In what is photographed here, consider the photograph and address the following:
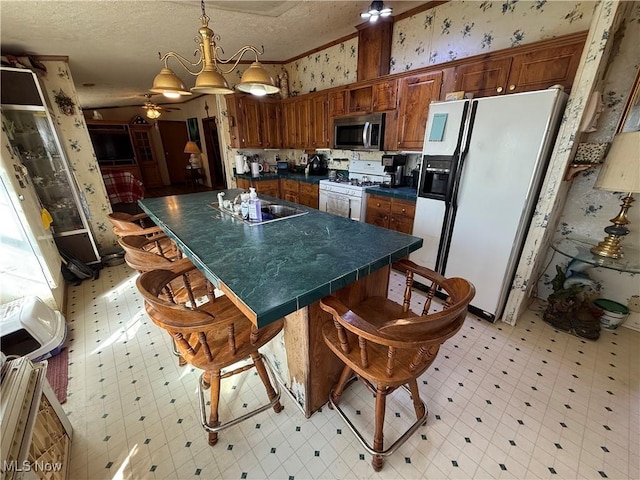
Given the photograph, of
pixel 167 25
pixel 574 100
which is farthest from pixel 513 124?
pixel 167 25

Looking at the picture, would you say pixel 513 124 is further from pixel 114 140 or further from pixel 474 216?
pixel 114 140

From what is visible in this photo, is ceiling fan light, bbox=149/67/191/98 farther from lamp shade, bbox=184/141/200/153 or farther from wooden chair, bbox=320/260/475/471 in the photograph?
lamp shade, bbox=184/141/200/153

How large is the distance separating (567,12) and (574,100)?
908mm

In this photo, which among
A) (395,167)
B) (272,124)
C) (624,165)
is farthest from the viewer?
(272,124)

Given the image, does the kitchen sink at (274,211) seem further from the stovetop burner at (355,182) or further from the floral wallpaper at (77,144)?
the floral wallpaper at (77,144)

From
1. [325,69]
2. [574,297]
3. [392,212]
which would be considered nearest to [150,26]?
[325,69]

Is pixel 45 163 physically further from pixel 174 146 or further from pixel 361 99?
pixel 174 146

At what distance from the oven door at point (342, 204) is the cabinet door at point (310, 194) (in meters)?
0.13

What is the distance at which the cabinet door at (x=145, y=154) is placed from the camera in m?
7.65

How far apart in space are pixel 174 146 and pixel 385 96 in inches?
304

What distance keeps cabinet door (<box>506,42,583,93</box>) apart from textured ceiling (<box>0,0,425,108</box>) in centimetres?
138

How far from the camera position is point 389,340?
2.91 ft

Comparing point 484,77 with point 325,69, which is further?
point 325,69

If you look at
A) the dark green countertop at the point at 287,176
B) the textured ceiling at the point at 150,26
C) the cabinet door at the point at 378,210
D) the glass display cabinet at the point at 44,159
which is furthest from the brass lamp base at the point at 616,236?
the glass display cabinet at the point at 44,159
